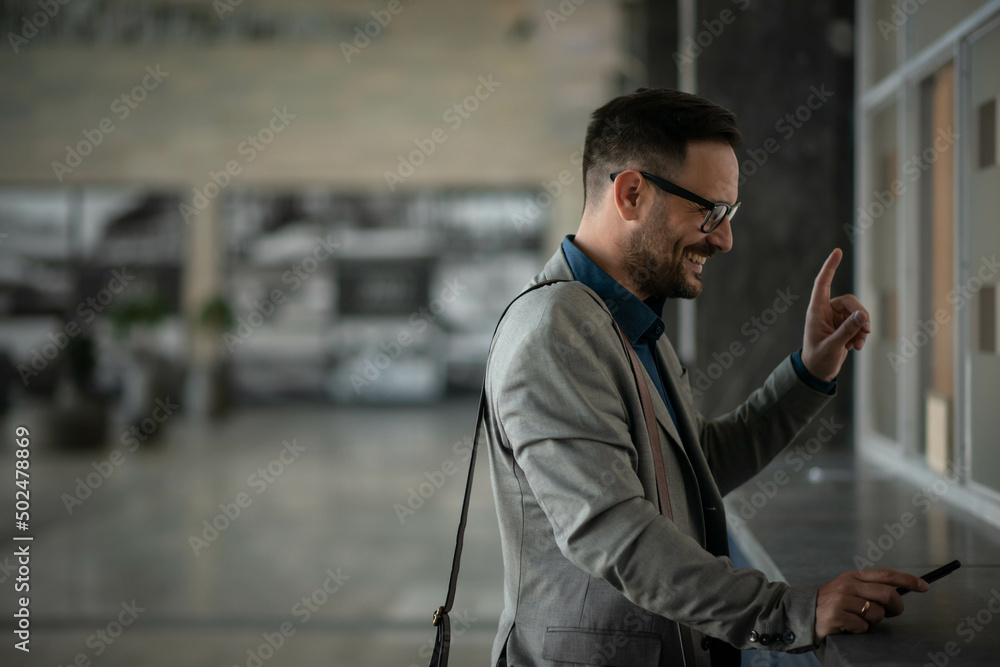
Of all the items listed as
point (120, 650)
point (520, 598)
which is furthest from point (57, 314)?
point (520, 598)

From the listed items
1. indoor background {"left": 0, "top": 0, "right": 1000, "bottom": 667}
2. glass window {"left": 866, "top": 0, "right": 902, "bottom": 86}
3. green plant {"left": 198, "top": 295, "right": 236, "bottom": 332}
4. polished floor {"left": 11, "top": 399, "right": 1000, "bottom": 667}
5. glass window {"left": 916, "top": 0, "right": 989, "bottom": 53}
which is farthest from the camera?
green plant {"left": 198, "top": 295, "right": 236, "bottom": 332}

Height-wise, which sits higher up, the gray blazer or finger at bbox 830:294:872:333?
finger at bbox 830:294:872:333

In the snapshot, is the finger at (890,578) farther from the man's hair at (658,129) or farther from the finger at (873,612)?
the man's hair at (658,129)

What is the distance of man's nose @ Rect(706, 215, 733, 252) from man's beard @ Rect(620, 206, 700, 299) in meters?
0.02

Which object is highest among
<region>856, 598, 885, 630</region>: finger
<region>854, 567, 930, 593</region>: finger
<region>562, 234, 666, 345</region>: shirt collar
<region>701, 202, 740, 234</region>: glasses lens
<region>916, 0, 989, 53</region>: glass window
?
Answer: <region>916, 0, 989, 53</region>: glass window

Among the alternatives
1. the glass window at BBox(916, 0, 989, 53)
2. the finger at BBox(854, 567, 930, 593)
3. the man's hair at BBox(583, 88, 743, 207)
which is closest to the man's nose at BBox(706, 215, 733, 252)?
the man's hair at BBox(583, 88, 743, 207)

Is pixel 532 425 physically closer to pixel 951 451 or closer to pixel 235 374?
pixel 951 451

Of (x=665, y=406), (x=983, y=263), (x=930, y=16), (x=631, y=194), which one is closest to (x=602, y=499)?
(x=665, y=406)

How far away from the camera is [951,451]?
2.90 meters

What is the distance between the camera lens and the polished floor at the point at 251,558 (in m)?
3.99

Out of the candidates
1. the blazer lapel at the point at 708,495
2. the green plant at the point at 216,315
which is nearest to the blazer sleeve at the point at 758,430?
the blazer lapel at the point at 708,495

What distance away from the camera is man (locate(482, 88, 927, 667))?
1131 mm

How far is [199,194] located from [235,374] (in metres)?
3.20

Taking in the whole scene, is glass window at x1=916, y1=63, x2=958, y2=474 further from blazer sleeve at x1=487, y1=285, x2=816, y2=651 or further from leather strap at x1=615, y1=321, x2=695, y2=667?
blazer sleeve at x1=487, y1=285, x2=816, y2=651
